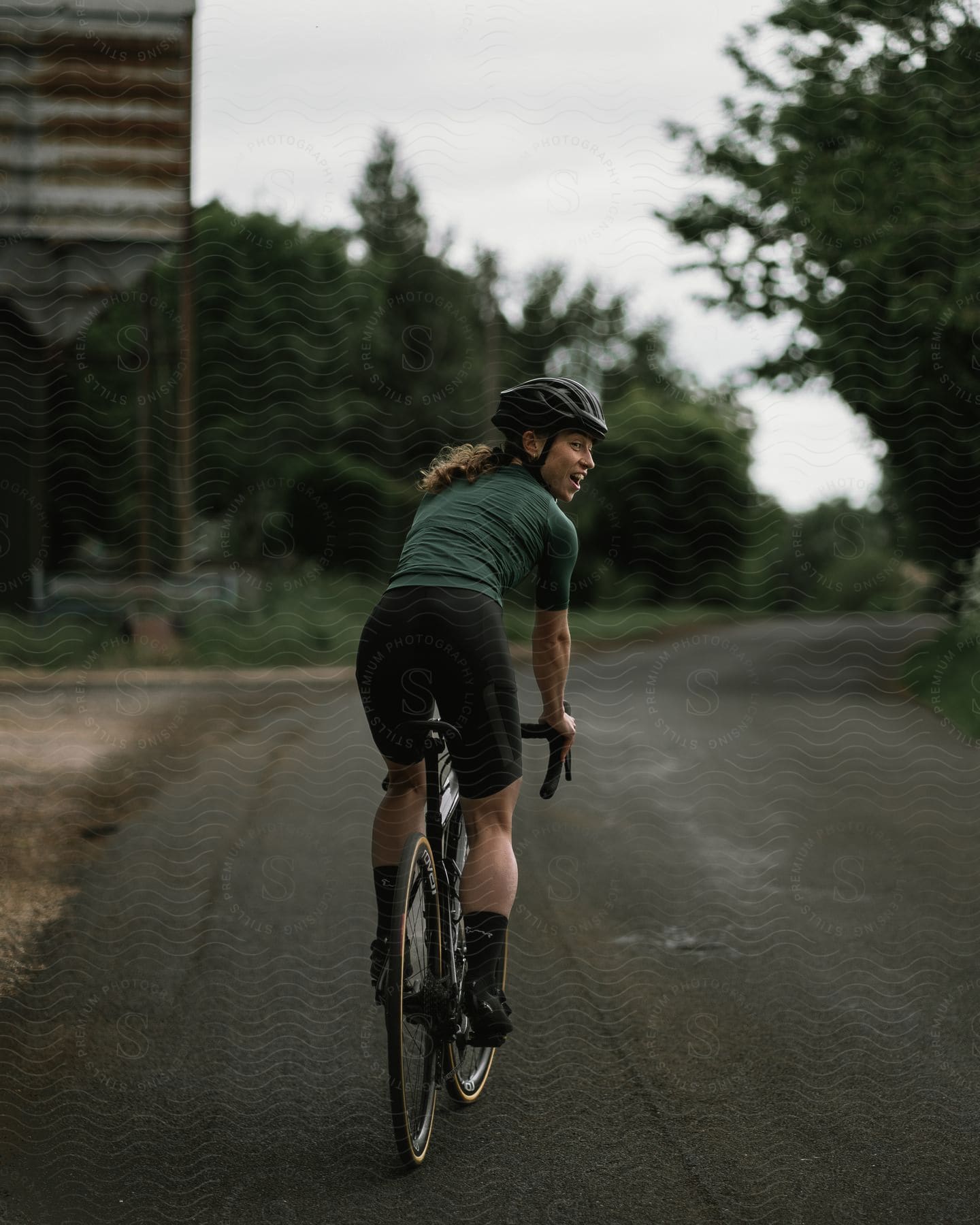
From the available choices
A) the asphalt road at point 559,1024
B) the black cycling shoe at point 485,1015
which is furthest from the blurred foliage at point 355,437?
the black cycling shoe at point 485,1015

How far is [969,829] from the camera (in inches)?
287

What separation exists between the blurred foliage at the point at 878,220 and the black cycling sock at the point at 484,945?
1068 cm

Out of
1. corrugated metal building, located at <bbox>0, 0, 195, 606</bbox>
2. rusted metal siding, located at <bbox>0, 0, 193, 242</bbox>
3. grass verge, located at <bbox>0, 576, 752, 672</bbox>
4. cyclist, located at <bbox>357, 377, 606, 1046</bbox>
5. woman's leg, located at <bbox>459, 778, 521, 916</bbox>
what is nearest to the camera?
cyclist, located at <bbox>357, 377, 606, 1046</bbox>

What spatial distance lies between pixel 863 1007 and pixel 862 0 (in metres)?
12.5

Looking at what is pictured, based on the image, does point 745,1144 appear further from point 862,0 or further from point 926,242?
point 862,0

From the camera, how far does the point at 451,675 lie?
10.5 feet

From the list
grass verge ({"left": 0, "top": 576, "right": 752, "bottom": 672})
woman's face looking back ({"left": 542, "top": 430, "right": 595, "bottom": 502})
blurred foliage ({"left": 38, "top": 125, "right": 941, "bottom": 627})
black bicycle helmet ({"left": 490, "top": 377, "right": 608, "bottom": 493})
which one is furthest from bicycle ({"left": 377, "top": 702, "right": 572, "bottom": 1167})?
grass verge ({"left": 0, "top": 576, "right": 752, "bottom": 672})

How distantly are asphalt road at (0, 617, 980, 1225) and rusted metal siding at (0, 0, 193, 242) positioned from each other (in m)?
9.66

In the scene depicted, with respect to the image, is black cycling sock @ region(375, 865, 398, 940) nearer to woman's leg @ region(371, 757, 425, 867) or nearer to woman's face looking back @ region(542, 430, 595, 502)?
woman's leg @ region(371, 757, 425, 867)

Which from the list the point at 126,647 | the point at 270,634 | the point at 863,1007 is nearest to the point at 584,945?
the point at 863,1007

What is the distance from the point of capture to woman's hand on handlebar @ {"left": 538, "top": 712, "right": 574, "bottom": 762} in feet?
11.7

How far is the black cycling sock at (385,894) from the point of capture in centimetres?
337

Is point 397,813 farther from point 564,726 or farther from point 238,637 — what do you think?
point 238,637

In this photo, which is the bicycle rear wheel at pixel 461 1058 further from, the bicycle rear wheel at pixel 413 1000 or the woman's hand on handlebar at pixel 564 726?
the woman's hand on handlebar at pixel 564 726
